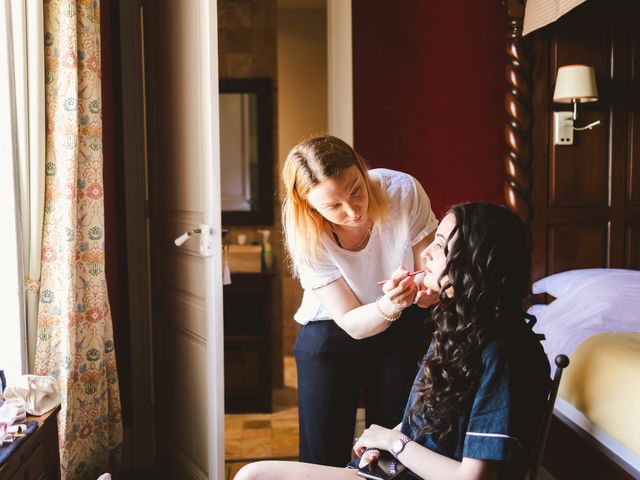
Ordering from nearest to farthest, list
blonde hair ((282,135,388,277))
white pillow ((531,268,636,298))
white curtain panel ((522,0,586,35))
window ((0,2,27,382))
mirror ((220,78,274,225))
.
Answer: blonde hair ((282,135,388,277)) < window ((0,2,27,382)) < white curtain panel ((522,0,586,35)) < white pillow ((531,268,636,298)) < mirror ((220,78,274,225))

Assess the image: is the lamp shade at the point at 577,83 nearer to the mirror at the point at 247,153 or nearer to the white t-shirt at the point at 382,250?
the white t-shirt at the point at 382,250

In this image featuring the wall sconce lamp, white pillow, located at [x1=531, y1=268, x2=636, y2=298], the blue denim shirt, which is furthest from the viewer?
the wall sconce lamp

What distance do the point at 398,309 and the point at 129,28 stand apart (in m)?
2.00

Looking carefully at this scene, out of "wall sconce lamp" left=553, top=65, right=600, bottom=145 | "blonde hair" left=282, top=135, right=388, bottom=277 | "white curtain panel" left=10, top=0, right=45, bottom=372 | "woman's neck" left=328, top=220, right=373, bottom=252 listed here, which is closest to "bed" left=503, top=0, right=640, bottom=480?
"wall sconce lamp" left=553, top=65, right=600, bottom=145

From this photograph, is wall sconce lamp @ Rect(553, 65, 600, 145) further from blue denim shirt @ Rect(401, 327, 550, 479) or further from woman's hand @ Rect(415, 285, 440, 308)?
blue denim shirt @ Rect(401, 327, 550, 479)

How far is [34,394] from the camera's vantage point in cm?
199

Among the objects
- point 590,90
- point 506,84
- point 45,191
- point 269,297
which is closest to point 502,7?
point 506,84

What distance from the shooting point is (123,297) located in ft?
10.5

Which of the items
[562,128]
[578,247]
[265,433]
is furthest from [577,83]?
[265,433]

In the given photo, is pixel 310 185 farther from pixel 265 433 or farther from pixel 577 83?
pixel 265 433

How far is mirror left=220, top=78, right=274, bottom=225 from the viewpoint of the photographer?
4.35 metres

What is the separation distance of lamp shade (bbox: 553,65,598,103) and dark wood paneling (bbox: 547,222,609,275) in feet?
2.07

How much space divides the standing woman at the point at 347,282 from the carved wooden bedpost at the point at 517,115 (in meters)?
1.41

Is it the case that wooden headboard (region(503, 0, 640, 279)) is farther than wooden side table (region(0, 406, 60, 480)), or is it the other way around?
wooden headboard (region(503, 0, 640, 279))
